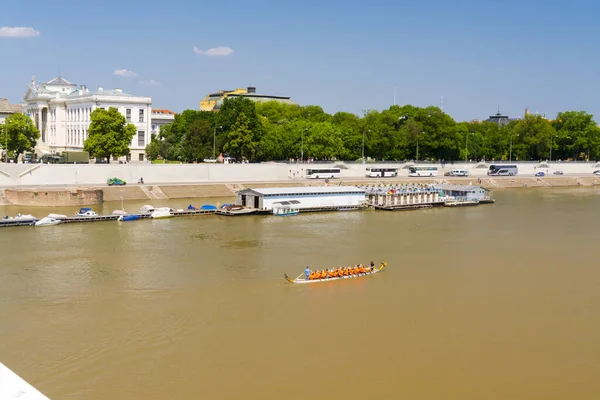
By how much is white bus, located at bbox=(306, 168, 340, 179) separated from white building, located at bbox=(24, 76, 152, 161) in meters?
23.6

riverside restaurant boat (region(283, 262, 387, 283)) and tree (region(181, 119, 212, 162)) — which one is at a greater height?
tree (region(181, 119, 212, 162))

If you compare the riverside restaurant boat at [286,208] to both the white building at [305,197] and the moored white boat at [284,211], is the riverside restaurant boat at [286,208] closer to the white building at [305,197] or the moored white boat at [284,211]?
the moored white boat at [284,211]

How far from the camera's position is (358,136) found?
83.2 meters

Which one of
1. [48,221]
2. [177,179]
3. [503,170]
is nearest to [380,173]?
[503,170]

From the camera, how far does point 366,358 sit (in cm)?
1808

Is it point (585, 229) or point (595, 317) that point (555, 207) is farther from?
point (595, 317)

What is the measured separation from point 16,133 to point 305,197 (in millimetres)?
37382

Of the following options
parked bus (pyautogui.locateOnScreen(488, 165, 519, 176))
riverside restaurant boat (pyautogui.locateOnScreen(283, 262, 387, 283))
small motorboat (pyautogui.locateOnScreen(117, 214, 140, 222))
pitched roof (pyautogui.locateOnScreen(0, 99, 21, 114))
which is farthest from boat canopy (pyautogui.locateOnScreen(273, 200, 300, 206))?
pitched roof (pyautogui.locateOnScreen(0, 99, 21, 114))

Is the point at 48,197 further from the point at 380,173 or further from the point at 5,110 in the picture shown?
the point at 5,110

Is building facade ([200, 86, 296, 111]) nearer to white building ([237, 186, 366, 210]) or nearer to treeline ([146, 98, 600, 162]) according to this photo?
treeline ([146, 98, 600, 162])

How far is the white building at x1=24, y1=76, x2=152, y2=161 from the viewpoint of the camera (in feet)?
265

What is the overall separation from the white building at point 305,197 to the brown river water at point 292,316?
8.64 m

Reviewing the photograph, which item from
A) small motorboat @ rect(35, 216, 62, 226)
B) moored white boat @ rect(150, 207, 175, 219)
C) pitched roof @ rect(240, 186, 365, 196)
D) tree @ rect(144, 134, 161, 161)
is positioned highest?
tree @ rect(144, 134, 161, 161)

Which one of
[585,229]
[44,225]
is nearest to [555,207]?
[585,229]
